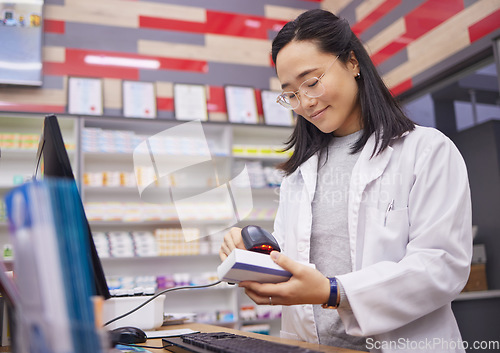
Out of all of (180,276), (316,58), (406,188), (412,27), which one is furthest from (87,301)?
(412,27)

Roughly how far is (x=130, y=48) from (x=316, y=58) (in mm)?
3762

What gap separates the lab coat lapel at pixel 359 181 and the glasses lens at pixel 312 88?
22 centimetres

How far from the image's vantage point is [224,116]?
4.83 m

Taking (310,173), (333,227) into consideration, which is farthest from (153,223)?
(333,227)

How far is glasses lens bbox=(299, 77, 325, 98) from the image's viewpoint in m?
1.31

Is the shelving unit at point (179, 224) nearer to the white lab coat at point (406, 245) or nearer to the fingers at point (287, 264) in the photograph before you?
the white lab coat at point (406, 245)

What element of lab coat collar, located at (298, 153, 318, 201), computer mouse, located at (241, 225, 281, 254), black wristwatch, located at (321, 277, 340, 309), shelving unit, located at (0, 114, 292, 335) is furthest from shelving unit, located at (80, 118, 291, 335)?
black wristwatch, located at (321, 277, 340, 309)

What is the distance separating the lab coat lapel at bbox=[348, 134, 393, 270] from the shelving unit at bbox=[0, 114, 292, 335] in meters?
2.74

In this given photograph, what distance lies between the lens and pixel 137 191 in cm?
436

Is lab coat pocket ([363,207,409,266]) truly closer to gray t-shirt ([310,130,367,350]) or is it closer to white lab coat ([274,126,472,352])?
white lab coat ([274,126,472,352])

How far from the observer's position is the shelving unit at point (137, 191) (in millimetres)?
4020

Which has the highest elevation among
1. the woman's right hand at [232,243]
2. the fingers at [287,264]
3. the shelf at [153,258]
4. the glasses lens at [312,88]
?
the glasses lens at [312,88]

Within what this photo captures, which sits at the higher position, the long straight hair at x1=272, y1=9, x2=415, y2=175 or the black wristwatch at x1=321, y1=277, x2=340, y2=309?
the long straight hair at x1=272, y1=9, x2=415, y2=175

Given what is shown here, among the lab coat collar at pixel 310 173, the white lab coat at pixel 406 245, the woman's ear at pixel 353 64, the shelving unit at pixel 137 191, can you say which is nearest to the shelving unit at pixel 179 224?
the shelving unit at pixel 137 191
